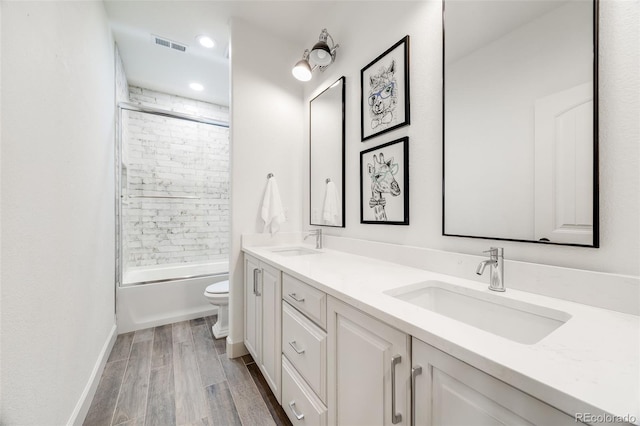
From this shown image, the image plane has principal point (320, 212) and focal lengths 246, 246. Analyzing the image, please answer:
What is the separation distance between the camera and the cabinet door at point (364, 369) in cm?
68

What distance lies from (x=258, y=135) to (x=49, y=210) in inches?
55.6

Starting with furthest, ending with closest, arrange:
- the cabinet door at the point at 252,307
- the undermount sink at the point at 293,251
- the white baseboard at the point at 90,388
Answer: the undermount sink at the point at 293,251
the cabinet door at the point at 252,307
the white baseboard at the point at 90,388

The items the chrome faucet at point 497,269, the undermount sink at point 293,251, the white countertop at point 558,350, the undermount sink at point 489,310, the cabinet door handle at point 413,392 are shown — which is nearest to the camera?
the white countertop at point 558,350

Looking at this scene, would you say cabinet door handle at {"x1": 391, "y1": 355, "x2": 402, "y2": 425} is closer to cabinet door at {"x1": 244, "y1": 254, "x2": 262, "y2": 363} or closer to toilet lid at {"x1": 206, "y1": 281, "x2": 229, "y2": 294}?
cabinet door at {"x1": 244, "y1": 254, "x2": 262, "y2": 363}

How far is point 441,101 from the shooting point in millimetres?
1218

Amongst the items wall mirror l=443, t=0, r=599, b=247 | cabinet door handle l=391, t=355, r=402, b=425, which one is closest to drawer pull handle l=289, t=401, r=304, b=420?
cabinet door handle l=391, t=355, r=402, b=425

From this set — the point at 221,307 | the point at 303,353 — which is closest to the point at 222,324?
the point at 221,307

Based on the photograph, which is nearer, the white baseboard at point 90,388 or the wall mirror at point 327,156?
the white baseboard at point 90,388

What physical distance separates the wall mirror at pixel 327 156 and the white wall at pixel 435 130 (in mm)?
74

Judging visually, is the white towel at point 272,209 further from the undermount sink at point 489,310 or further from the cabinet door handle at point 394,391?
the cabinet door handle at point 394,391

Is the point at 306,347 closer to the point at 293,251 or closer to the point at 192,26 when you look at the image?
the point at 293,251

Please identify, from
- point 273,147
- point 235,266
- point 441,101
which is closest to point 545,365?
point 441,101

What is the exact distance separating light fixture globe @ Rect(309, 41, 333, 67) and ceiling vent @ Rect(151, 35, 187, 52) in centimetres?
143

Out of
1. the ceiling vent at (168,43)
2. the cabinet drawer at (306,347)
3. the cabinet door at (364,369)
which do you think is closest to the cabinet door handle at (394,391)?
the cabinet door at (364,369)
